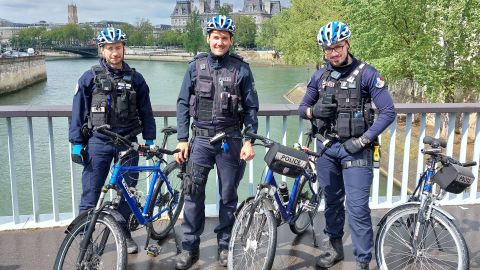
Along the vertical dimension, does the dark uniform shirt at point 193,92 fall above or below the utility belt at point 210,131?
above

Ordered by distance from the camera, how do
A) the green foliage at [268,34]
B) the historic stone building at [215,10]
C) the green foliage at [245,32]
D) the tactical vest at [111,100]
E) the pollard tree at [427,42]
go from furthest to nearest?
the historic stone building at [215,10]
the green foliage at [245,32]
the green foliage at [268,34]
the pollard tree at [427,42]
the tactical vest at [111,100]

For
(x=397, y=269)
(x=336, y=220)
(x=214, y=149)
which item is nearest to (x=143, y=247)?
(x=214, y=149)

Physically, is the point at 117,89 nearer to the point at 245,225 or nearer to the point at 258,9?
the point at 245,225

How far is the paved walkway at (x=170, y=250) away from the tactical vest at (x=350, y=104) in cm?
117

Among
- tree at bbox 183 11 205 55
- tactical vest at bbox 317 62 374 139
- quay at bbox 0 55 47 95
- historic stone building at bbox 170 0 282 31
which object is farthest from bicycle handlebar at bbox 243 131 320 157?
historic stone building at bbox 170 0 282 31

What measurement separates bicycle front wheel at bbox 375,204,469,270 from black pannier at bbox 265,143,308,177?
770 millimetres

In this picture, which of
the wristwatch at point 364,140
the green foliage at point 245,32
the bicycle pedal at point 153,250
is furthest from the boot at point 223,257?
the green foliage at point 245,32

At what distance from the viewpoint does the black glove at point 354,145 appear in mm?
3232

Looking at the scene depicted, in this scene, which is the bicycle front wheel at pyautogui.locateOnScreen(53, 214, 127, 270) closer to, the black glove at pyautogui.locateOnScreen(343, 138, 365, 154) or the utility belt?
the utility belt

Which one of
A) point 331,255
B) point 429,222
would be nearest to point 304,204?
point 331,255

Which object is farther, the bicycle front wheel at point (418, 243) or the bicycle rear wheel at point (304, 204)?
the bicycle rear wheel at point (304, 204)

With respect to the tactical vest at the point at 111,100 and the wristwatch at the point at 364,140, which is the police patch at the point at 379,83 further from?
the tactical vest at the point at 111,100

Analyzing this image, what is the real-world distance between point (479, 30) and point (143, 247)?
16969 millimetres

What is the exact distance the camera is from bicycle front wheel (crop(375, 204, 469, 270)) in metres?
3.18
